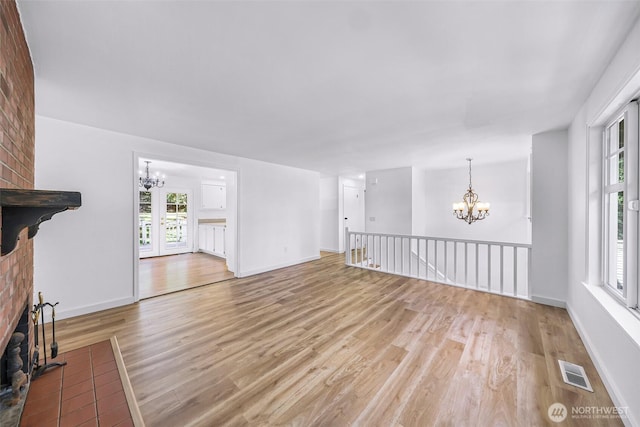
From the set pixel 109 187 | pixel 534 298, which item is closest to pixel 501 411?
pixel 534 298

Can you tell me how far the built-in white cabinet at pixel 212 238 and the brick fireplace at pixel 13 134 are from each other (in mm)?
4885

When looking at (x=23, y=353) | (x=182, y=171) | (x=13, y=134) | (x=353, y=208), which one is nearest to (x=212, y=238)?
(x=182, y=171)

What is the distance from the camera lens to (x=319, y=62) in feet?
5.41

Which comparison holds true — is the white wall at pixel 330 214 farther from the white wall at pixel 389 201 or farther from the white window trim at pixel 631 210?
the white window trim at pixel 631 210

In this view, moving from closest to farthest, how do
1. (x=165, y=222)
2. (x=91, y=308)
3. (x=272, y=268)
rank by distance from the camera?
1. (x=91, y=308)
2. (x=272, y=268)
3. (x=165, y=222)

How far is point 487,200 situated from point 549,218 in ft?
8.06

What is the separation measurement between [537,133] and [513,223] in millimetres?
2676

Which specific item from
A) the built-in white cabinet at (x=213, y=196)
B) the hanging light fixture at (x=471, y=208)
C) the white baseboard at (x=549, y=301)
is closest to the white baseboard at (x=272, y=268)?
the hanging light fixture at (x=471, y=208)

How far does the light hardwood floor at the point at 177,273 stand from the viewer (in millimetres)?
3941

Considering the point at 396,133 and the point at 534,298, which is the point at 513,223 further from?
the point at 396,133

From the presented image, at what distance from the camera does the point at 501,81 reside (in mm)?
1900

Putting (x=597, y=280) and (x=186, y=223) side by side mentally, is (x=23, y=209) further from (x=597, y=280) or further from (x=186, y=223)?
(x=186, y=223)

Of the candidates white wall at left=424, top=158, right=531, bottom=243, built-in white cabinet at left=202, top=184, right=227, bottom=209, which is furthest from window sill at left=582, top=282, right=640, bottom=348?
built-in white cabinet at left=202, top=184, right=227, bottom=209

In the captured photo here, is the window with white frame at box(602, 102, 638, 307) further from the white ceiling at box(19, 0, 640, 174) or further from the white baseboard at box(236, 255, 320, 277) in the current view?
the white baseboard at box(236, 255, 320, 277)
